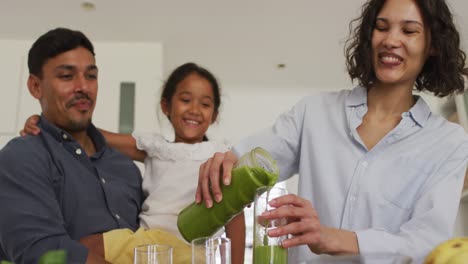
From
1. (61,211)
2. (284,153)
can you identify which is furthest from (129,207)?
(284,153)

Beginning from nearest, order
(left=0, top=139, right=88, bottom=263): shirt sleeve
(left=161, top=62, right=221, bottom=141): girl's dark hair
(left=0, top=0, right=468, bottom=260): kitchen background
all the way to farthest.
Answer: (left=0, top=139, right=88, bottom=263): shirt sleeve → (left=161, top=62, right=221, bottom=141): girl's dark hair → (left=0, top=0, right=468, bottom=260): kitchen background

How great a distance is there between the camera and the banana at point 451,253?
1.81ft

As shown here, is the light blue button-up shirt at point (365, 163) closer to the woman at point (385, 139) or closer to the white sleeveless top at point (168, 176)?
the woman at point (385, 139)

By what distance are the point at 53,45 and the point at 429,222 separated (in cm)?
106

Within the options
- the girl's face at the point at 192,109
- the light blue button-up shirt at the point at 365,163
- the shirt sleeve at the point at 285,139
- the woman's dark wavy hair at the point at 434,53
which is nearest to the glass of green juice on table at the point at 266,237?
the light blue button-up shirt at the point at 365,163

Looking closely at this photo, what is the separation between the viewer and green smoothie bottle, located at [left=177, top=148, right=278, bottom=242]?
934 millimetres

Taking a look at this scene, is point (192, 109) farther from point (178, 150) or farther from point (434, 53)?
Result: point (434, 53)

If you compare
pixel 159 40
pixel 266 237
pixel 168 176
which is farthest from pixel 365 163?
pixel 159 40

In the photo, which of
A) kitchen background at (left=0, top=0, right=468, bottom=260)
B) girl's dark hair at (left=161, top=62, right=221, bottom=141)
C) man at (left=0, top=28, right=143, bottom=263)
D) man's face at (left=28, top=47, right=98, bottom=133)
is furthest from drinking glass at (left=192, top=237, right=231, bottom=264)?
kitchen background at (left=0, top=0, right=468, bottom=260)

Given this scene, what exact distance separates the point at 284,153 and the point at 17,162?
0.61 m

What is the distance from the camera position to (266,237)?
737mm

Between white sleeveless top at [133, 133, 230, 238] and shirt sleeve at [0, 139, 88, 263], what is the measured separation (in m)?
0.34

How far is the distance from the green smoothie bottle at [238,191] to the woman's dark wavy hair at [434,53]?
0.51 meters

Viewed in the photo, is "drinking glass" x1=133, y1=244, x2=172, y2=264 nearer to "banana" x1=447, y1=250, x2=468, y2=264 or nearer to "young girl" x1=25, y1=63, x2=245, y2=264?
"banana" x1=447, y1=250, x2=468, y2=264
